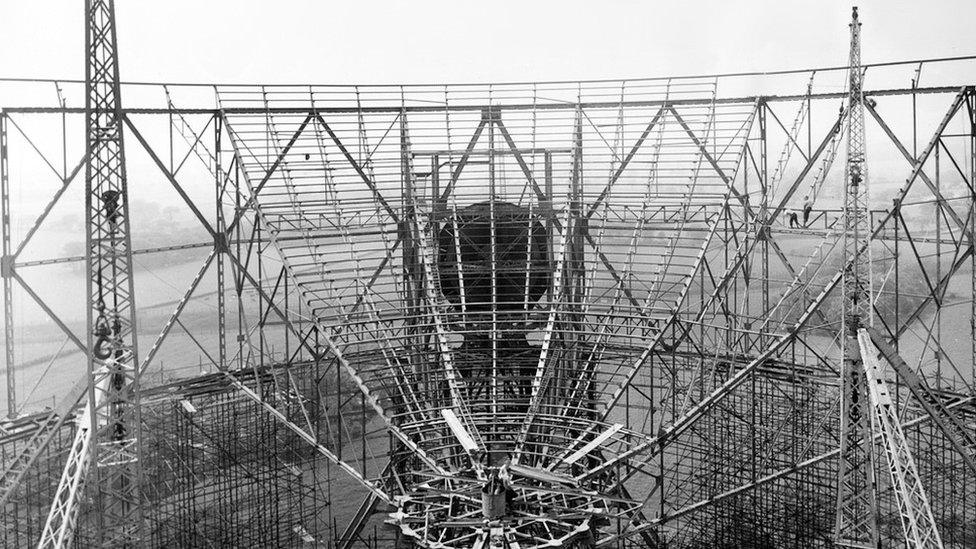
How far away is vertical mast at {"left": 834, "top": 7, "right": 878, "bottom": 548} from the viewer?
20438 millimetres

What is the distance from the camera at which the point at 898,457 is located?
20094 millimetres

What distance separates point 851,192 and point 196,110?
16474mm

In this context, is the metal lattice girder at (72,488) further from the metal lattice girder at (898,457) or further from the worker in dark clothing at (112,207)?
the metal lattice girder at (898,457)

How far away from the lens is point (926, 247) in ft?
217

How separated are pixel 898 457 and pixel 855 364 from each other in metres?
2.03

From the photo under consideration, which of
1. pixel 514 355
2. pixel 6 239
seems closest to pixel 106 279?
pixel 6 239

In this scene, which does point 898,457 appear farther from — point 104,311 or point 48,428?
point 48,428

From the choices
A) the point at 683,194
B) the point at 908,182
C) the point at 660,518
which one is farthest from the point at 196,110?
the point at 908,182

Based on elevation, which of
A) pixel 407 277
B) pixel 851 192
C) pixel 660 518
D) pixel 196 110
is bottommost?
pixel 660 518

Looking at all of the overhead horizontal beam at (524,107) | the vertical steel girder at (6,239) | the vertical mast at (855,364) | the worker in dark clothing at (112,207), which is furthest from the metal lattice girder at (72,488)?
the vertical mast at (855,364)

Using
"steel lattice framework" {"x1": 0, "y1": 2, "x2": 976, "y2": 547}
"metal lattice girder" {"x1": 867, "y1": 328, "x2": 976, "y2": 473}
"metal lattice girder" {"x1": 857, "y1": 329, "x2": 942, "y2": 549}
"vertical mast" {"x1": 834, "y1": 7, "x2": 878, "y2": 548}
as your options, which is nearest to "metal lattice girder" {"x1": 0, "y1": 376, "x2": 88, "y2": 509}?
"steel lattice framework" {"x1": 0, "y1": 2, "x2": 976, "y2": 547}

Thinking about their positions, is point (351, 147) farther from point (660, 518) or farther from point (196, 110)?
point (660, 518)

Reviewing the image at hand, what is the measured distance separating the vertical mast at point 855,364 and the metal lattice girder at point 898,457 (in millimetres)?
286

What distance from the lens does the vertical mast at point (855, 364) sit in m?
20.4
